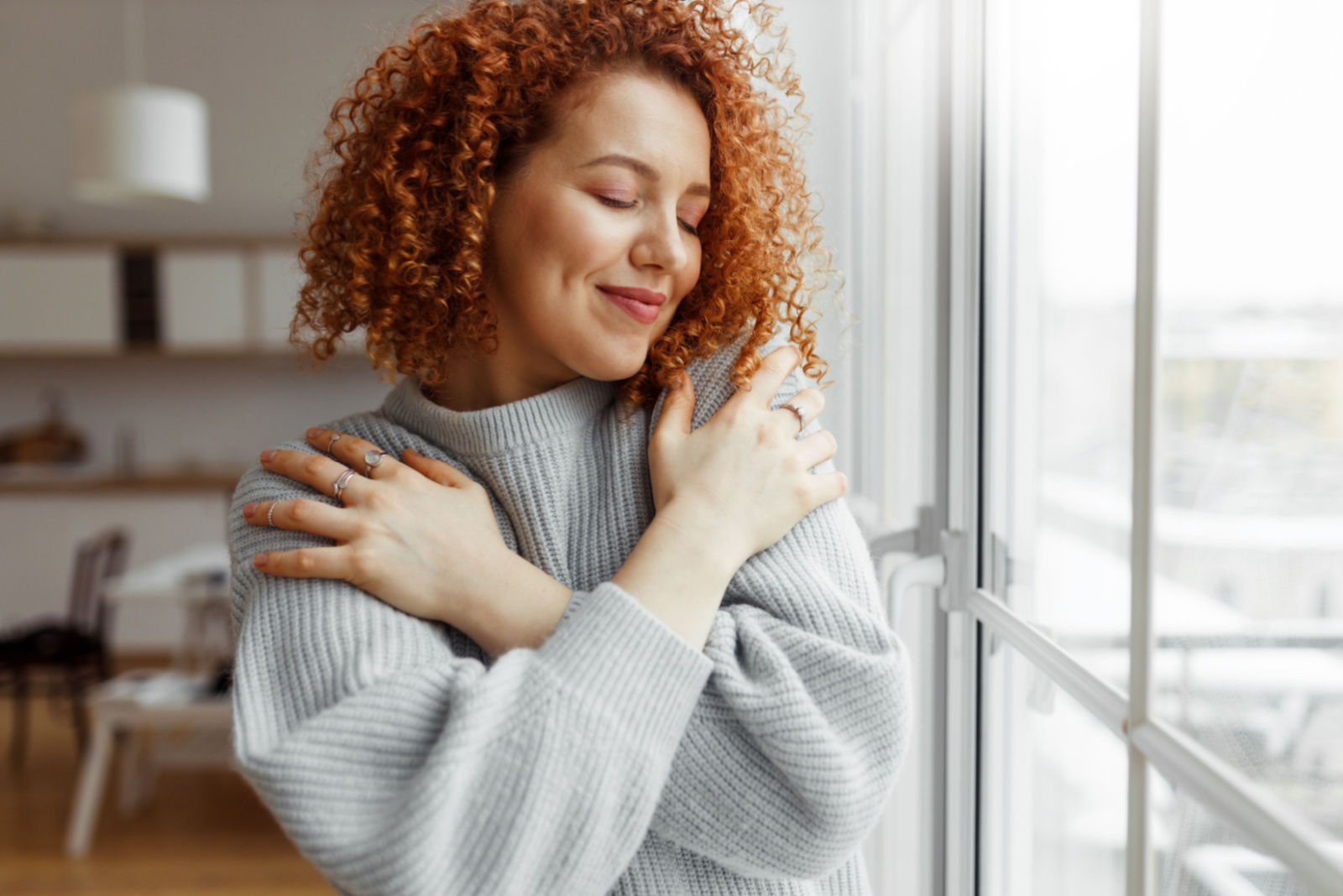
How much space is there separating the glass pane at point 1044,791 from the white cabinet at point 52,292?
19.6ft

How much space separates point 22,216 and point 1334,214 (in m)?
6.85

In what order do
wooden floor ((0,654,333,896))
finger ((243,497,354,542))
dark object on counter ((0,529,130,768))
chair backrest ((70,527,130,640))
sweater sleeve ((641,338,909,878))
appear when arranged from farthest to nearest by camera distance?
chair backrest ((70,527,130,640))
dark object on counter ((0,529,130,768))
wooden floor ((0,654,333,896))
finger ((243,497,354,542))
sweater sleeve ((641,338,909,878))

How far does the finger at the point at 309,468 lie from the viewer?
3.26 ft

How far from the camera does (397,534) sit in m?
0.93

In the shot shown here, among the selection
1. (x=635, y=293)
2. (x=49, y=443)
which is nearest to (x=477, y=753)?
(x=635, y=293)

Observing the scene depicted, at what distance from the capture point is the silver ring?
986 millimetres

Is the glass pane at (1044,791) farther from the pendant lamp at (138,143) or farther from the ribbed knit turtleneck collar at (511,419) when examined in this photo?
the pendant lamp at (138,143)

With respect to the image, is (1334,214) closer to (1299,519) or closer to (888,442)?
(1299,519)

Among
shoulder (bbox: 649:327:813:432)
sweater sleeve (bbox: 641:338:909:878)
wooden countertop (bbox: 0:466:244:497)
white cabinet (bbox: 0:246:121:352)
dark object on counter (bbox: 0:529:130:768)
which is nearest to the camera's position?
sweater sleeve (bbox: 641:338:909:878)

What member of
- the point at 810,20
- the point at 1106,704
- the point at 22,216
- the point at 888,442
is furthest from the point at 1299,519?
the point at 22,216

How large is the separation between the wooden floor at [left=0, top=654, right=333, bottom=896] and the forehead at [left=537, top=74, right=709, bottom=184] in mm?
2853

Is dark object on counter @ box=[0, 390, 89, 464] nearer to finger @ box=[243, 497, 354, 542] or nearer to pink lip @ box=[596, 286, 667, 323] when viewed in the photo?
finger @ box=[243, 497, 354, 542]

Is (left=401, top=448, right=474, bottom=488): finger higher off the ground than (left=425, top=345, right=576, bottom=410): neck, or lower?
lower

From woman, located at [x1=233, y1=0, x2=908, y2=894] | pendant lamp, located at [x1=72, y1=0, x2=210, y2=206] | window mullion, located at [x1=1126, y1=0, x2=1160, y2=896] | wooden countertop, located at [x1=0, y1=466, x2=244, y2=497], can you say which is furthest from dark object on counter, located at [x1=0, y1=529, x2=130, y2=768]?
window mullion, located at [x1=1126, y1=0, x2=1160, y2=896]
